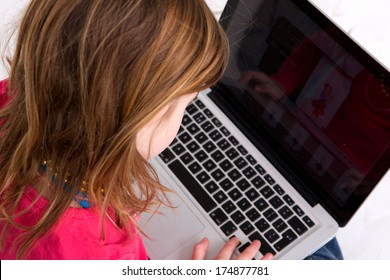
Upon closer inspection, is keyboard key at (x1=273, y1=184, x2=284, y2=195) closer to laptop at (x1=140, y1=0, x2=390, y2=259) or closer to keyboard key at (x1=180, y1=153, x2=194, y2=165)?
laptop at (x1=140, y1=0, x2=390, y2=259)

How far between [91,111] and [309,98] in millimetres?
387

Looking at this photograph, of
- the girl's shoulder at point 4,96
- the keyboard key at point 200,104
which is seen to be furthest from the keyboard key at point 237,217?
the girl's shoulder at point 4,96

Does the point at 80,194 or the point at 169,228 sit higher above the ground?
the point at 80,194

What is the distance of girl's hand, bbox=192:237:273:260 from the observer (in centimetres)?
91

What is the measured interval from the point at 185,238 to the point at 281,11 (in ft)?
1.27

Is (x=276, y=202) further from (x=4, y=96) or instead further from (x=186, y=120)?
(x=4, y=96)

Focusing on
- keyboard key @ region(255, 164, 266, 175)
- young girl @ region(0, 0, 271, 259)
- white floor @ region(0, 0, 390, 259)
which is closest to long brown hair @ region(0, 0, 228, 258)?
young girl @ region(0, 0, 271, 259)

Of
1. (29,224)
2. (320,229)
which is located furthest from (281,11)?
(29,224)

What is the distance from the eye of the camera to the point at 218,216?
97 cm

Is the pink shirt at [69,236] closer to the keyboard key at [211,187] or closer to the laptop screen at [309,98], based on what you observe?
the keyboard key at [211,187]

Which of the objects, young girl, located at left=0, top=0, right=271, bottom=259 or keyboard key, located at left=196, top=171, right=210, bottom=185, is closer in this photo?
young girl, located at left=0, top=0, right=271, bottom=259

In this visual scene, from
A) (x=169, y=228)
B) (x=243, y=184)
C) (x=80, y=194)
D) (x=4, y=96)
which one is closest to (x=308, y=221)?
(x=243, y=184)

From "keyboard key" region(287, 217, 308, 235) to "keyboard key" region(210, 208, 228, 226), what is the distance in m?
0.11

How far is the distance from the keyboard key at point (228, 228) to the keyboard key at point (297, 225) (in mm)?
90
